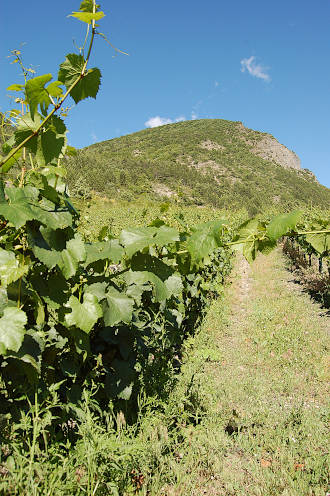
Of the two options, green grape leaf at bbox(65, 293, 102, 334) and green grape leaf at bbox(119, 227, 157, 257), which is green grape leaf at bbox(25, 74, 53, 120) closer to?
green grape leaf at bbox(119, 227, 157, 257)

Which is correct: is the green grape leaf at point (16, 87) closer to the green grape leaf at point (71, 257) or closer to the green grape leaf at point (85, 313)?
the green grape leaf at point (71, 257)

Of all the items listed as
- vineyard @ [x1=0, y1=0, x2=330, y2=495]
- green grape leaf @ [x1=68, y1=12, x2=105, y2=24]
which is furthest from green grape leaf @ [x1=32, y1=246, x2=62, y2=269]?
green grape leaf @ [x1=68, y1=12, x2=105, y2=24]

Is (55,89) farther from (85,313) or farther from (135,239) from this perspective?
(85,313)

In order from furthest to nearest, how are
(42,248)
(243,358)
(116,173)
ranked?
(116,173) < (243,358) < (42,248)

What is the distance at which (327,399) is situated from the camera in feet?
10.1

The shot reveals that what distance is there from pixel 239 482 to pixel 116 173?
47.0 m

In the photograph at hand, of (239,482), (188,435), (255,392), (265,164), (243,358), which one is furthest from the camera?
(265,164)

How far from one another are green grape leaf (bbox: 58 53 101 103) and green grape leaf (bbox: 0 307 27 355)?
33.6 inches

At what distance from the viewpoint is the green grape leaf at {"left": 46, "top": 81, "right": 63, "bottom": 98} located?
109cm

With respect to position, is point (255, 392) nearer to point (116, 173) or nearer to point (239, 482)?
point (239, 482)

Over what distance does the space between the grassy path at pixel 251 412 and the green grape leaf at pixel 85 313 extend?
→ 2.58 ft

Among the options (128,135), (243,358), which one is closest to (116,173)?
(243,358)

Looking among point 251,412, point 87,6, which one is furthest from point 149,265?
point 251,412

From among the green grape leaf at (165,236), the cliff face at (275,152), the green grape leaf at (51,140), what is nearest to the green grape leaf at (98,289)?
the green grape leaf at (165,236)
